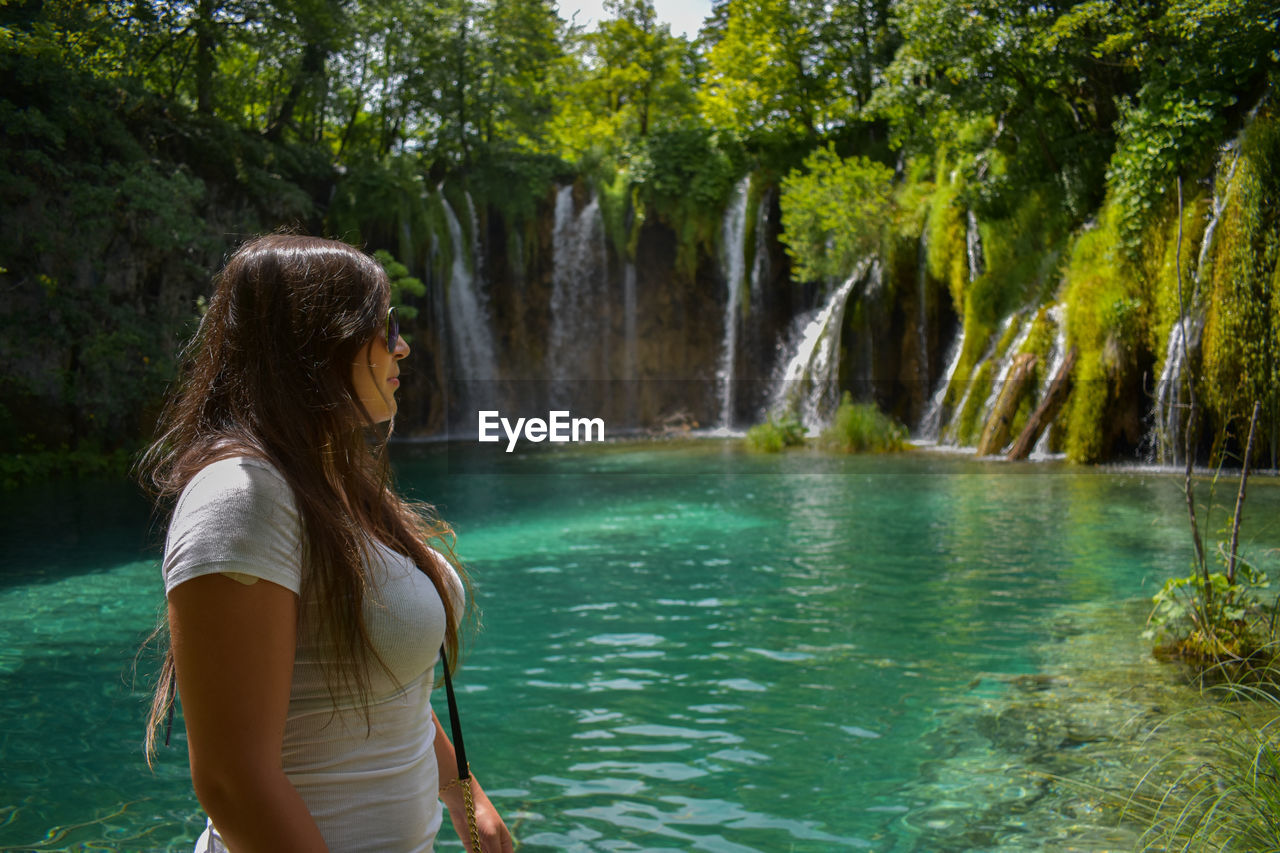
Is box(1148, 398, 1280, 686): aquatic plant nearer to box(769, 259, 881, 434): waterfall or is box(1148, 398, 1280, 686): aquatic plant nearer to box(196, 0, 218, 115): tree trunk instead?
box(769, 259, 881, 434): waterfall

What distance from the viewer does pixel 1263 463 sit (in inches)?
489

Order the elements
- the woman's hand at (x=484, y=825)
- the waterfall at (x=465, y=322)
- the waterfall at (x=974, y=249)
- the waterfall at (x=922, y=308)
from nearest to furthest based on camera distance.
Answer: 1. the woman's hand at (x=484, y=825)
2. the waterfall at (x=974, y=249)
3. the waterfall at (x=922, y=308)
4. the waterfall at (x=465, y=322)

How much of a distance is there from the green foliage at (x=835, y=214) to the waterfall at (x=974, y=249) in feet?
8.11

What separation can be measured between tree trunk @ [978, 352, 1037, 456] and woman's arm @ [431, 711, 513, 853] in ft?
47.5

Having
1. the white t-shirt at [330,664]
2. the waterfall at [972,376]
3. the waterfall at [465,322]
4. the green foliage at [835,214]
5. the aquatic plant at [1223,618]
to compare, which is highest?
the green foliage at [835,214]

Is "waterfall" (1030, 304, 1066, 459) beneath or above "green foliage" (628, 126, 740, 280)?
beneath

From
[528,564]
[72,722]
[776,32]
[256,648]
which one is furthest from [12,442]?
[776,32]

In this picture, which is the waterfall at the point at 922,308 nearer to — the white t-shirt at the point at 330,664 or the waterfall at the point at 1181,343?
the waterfall at the point at 1181,343

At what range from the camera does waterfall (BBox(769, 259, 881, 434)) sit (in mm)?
20297

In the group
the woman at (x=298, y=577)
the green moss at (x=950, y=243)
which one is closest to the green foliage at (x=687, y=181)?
the green moss at (x=950, y=243)

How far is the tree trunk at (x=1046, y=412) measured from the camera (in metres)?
14.3

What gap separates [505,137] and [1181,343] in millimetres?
19641

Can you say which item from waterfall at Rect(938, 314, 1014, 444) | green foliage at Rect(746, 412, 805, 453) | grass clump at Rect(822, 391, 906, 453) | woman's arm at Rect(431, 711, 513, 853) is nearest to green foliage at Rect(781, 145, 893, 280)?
green foliage at Rect(746, 412, 805, 453)

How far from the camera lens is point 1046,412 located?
14.7 metres
